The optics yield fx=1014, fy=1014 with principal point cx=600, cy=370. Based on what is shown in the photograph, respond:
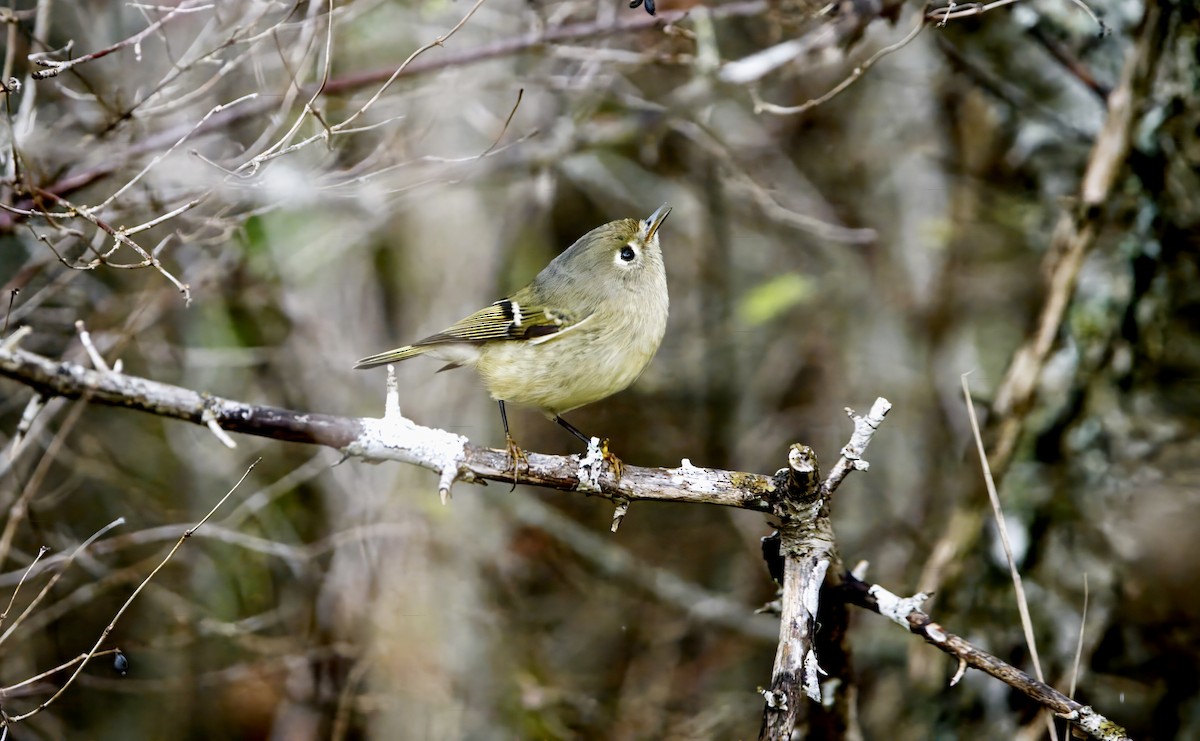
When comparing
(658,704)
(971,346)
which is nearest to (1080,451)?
(971,346)

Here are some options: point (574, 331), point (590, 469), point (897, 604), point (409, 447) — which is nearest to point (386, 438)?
point (409, 447)

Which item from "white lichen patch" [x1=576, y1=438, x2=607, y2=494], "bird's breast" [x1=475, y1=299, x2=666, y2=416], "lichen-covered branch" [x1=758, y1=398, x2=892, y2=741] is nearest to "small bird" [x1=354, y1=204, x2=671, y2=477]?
"bird's breast" [x1=475, y1=299, x2=666, y2=416]

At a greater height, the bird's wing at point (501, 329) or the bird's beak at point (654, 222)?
the bird's beak at point (654, 222)

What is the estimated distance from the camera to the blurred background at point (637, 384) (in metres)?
4.27

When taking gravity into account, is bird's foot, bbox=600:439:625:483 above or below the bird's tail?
above

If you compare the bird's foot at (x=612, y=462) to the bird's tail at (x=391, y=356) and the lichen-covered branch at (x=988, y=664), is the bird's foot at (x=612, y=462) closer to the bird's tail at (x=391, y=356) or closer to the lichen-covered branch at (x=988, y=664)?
the lichen-covered branch at (x=988, y=664)

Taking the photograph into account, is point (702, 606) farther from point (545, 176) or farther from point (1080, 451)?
point (545, 176)

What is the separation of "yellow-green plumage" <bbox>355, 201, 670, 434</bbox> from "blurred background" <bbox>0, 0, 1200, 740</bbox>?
1.94 feet

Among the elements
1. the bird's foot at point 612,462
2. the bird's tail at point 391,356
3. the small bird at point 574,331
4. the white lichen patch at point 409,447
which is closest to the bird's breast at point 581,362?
the small bird at point 574,331

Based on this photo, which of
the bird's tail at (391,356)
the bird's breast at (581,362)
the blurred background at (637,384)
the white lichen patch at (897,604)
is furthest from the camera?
the blurred background at (637,384)

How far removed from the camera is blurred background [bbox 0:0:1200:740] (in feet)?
14.0

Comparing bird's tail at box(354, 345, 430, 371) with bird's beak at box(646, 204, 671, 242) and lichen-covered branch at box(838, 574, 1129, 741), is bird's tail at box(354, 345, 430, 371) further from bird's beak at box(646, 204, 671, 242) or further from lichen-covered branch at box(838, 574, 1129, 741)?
lichen-covered branch at box(838, 574, 1129, 741)

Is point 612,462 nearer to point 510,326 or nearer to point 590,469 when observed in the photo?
point 590,469

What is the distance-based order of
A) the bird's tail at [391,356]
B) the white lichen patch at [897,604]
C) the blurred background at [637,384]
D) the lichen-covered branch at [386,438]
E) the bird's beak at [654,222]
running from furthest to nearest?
the blurred background at [637,384]
the bird's beak at [654,222]
the bird's tail at [391,356]
the white lichen patch at [897,604]
the lichen-covered branch at [386,438]
